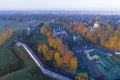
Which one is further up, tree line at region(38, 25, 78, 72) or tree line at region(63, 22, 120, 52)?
tree line at region(38, 25, 78, 72)

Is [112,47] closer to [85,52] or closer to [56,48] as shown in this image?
[85,52]

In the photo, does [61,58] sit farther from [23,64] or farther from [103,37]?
[103,37]

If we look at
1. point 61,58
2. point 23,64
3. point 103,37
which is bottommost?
point 103,37

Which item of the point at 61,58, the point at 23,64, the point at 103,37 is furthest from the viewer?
the point at 103,37

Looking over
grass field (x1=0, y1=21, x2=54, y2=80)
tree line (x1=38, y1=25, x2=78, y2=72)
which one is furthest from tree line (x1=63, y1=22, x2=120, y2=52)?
grass field (x1=0, y1=21, x2=54, y2=80)

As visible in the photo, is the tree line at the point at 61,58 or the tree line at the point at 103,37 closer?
the tree line at the point at 61,58

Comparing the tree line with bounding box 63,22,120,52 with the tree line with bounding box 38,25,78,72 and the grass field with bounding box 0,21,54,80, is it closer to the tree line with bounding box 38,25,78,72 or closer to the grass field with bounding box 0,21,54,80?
the tree line with bounding box 38,25,78,72

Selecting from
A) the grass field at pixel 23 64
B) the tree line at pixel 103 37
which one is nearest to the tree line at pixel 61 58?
the grass field at pixel 23 64

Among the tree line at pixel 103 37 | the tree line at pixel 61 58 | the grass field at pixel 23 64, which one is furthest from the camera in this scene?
the tree line at pixel 103 37

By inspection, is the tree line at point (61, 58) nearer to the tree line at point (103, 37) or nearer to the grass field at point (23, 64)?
the grass field at point (23, 64)

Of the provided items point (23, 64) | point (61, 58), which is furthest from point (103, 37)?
point (23, 64)

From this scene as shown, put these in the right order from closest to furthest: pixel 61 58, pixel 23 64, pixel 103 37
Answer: pixel 23 64 → pixel 61 58 → pixel 103 37
